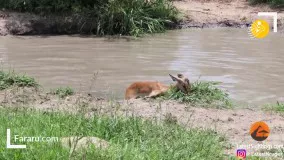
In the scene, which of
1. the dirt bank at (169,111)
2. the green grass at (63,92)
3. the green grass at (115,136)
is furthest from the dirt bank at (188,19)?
the green grass at (115,136)

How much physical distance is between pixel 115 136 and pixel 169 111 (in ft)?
5.91

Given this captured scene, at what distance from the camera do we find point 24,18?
14.9 metres

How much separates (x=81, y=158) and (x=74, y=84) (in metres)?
4.52

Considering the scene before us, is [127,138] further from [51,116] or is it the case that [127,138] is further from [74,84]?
[74,84]

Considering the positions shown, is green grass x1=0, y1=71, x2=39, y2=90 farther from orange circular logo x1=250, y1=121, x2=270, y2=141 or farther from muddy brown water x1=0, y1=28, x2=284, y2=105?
orange circular logo x1=250, y1=121, x2=270, y2=141

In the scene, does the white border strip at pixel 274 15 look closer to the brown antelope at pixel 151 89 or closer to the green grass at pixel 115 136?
the brown antelope at pixel 151 89

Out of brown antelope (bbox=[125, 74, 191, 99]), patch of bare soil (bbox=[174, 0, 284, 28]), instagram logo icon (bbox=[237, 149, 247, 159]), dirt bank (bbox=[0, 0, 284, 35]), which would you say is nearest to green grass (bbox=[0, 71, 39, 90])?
brown antelope (bbox=[125, 74, 191, 99])

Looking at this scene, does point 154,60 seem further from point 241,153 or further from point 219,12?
point 219,12

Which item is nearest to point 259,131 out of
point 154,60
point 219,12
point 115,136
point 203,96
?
point 203,96

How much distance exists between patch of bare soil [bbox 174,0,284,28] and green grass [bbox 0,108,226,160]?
435 inches

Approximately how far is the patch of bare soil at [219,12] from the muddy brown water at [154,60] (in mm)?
1586

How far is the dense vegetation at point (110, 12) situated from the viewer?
14.6 meters

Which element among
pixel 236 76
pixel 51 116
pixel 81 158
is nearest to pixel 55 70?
pixel 236 76

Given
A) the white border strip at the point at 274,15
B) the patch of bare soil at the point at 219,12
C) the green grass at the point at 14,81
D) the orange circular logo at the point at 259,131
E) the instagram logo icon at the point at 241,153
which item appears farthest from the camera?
the patch of bare soil at the point at 219,12
